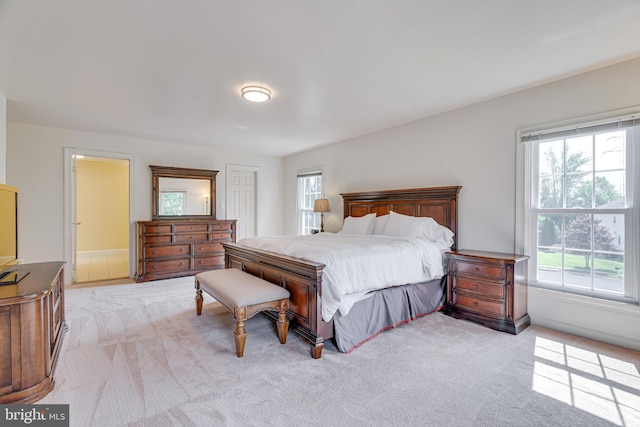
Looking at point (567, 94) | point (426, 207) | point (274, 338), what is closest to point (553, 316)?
point (426, 207)

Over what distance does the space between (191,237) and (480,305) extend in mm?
4750

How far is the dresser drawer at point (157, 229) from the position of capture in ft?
16.6

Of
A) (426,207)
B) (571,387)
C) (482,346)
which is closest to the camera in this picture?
(571,387)

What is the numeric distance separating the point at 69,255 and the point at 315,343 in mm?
4672

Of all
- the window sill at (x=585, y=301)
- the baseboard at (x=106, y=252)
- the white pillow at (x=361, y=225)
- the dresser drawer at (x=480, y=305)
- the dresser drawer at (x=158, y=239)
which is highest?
the white pillow at (x=361, y=225)

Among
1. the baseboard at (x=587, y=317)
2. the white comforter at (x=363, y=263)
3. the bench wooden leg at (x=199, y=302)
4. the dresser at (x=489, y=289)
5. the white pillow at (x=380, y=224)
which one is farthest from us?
the white pillow at (x=380, y=224)

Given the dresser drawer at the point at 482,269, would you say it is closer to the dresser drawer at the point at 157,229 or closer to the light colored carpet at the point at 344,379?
Result: the light colored carpet at the point at 344,379

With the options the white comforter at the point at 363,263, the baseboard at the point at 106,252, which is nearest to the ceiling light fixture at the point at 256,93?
the white comforter at the point at 363,263

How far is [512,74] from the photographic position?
9.37 ft

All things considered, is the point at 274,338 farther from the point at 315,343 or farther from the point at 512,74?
the point at 512,74

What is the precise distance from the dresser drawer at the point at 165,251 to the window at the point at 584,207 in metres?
5.21

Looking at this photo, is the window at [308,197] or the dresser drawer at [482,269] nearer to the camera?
the dresser drawer at [482,269]

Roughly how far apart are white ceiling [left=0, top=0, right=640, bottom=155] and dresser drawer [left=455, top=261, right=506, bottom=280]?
190 cm

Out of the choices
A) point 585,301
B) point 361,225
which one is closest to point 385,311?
point 361,225
